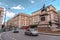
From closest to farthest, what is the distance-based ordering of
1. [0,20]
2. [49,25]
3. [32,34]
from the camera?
1. [32,34]
2. [49,25]
3. [0,20]

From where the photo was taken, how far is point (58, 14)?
72938 mm

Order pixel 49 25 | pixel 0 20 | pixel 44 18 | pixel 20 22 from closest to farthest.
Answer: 1. pixel 49 25
2. pixel 44 18
3. pixel 0 20
4. pixel 20 22

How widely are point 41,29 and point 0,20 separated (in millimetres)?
31143

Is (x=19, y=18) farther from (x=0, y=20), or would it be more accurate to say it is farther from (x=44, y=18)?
(x=44, y=18)

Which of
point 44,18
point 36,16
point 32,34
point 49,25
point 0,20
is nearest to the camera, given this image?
point 32,34

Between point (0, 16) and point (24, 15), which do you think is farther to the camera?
point (24, 15)

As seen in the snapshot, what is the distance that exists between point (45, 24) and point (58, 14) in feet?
91.2

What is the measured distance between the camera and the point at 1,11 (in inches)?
2857

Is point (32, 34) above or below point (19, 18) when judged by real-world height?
below

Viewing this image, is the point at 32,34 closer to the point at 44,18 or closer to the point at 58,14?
the point at 44,18

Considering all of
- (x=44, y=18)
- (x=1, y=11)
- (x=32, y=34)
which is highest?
(x=1, y=11)

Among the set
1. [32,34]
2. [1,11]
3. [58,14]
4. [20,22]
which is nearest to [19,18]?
[20,22]

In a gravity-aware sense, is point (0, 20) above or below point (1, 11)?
below

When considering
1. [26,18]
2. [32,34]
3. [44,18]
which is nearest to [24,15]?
[26,18]
